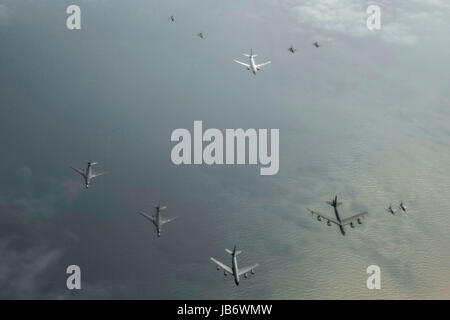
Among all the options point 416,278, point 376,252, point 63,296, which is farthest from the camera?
point 376,252

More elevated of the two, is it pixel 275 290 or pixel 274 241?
pixel 274 241

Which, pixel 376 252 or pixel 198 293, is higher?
pixel 376 252

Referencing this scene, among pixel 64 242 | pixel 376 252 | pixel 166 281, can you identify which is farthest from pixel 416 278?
pixel 64 242

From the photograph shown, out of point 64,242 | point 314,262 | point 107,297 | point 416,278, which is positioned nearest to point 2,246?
point 64,242

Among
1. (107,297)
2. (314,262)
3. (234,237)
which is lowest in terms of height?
(107,297)

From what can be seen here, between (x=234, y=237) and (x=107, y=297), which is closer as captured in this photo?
(x=107, y=297)

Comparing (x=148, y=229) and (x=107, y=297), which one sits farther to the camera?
(x=148, y=229)

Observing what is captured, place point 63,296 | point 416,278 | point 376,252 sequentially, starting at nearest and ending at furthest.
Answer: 1. point 63,296
2. point 416,278
3. point 376,252

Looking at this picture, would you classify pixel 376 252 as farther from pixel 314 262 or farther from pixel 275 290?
pixel 275 290

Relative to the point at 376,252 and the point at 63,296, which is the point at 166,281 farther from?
the point at 376,252
